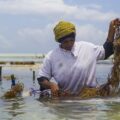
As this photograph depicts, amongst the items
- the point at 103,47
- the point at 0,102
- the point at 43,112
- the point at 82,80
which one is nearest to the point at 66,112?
the point at 43,112

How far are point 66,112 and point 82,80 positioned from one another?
931 millimetres

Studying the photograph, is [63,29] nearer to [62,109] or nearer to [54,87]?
[54,87]

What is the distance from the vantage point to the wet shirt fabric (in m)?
8.83

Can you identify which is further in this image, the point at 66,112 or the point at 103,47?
the point at 103,47

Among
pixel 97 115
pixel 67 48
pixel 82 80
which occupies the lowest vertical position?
pixel 97 115

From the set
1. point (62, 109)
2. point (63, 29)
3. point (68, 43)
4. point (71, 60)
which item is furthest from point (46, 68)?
point (62, 109)

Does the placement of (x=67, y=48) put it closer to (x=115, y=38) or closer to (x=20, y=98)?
(x=115, y=38)

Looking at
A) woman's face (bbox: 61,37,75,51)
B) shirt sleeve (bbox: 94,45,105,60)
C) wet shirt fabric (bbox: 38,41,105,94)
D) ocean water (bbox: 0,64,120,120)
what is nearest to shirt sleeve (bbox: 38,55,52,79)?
wet shirt fabric (bbox: 38,41,105,94)

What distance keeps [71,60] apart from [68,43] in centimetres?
30

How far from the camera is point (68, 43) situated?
8867 millimetres

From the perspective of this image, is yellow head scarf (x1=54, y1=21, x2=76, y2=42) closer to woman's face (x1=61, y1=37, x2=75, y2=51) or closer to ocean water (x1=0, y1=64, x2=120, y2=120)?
woman's face (x1=61, y1=37, x2=75, y2=51)

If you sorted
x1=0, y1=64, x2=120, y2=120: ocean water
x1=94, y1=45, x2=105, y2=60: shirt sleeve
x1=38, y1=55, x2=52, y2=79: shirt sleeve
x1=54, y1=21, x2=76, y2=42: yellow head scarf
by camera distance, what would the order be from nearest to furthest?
x1=0, y1=64, x2=120, y2=120: ocean water, x1=54, y1=21, x2=76, y2=42: yellow head scarf, x1=94, y1=45, x2=105, y2=60: shirt sleeve, x1=38, y1=55, x2=52, y2=79: shirt sleeve

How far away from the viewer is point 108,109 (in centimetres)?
855

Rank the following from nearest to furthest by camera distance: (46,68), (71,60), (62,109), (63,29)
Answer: (62,109), (63,29), (71,60), (46,68)
